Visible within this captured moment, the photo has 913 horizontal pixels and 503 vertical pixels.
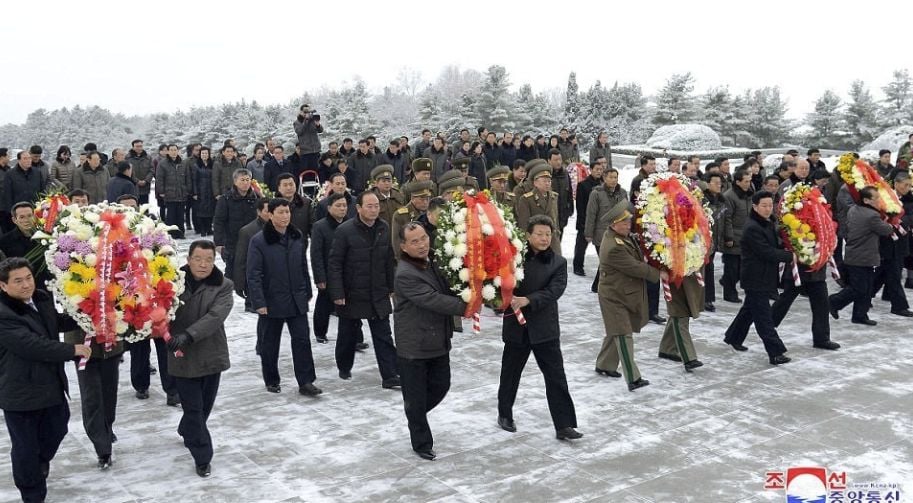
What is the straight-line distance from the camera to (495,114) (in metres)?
45.4

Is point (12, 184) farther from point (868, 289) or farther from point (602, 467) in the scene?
point (868, 289)

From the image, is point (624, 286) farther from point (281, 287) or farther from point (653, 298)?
point (281, 287)

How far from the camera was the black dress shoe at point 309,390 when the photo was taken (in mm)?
8086

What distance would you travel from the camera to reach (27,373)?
5.70m

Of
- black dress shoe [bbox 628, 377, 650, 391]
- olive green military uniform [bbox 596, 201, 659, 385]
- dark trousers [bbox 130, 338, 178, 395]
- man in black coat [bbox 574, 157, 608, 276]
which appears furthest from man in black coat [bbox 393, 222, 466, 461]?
man in black coat [bbox 574, 157, 608, 276]

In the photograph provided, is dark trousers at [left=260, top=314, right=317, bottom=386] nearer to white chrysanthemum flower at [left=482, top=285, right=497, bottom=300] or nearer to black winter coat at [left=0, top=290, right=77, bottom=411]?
white chrysanthemum flower at [left=482, top=285, right=497, bottom=300]

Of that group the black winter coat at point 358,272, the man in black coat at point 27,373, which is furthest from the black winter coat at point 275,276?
the man in black coat at point 27,373

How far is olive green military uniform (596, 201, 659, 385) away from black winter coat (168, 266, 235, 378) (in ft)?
11.8

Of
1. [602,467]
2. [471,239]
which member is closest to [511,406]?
[602,467]

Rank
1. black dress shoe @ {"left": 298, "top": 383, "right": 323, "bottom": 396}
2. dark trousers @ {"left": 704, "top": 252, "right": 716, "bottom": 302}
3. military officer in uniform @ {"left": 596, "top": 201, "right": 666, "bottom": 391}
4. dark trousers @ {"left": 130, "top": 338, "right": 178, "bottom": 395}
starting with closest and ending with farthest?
dark trousers @ {"left": 130, "top": 338, "right": 178, "bottom": 395} < black dress shoe @ {"left": 298, "top": 383, "right": 323, "bottom": 396} < military officer in uniform @ {"left": 596, "top": 201, "right": 666, "bottom": 391} < dark trousers @ {"left": 704, "top": 252, "right": 716, "bottom": 302}

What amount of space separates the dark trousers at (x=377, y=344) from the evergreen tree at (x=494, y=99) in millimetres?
37736

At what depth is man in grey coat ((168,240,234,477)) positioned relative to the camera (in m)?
6.23

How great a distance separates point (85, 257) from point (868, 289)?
29.9 ft

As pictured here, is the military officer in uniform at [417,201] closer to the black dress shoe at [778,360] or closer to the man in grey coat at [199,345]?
the man in grey coat at [199,345]
